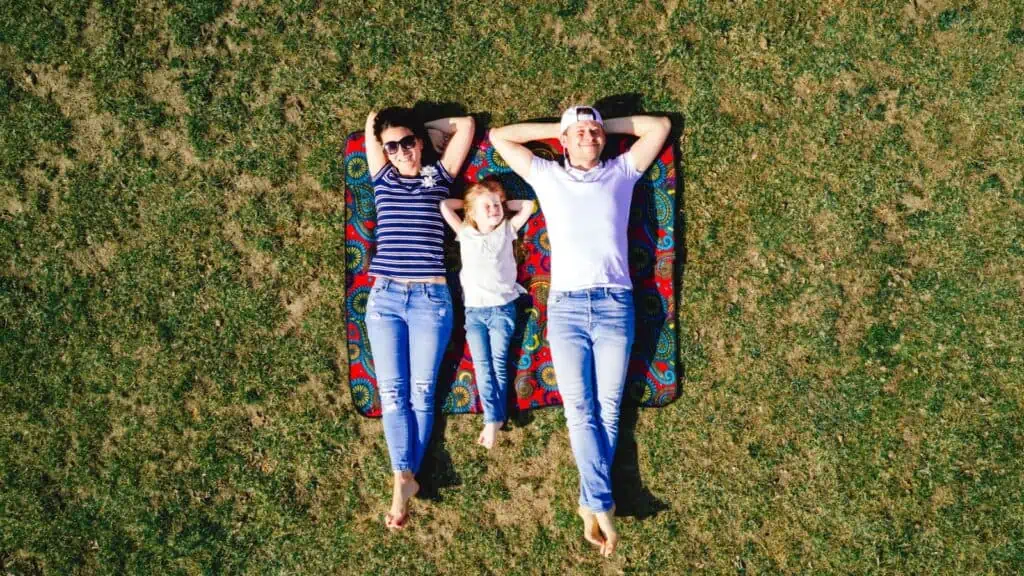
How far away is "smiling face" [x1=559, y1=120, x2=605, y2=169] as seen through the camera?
4.87 meters

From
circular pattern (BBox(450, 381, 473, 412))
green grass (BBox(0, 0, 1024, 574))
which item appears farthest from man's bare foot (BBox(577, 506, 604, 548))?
circular pattern (BBox(450, 381, 473, 412))

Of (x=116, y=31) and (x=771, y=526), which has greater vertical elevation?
(x=116, y=31)

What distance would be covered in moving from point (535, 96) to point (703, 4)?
5.52 feet

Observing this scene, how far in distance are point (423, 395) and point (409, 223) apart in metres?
1.42

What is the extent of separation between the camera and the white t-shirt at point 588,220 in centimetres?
490

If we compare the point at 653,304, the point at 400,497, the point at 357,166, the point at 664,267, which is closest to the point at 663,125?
the point at 664,267

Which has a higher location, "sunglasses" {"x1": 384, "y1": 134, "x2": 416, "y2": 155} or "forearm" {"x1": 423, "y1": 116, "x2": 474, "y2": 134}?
"forearm" {"x1": 423, "y1": 116, "x2": 474, "y2": 134}

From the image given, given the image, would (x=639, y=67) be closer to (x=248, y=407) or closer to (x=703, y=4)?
(x=703, y=4)

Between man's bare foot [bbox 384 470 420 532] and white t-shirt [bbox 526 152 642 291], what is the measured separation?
201 centimetres

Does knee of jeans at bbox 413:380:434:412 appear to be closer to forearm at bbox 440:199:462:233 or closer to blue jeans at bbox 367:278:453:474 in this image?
blue jeans at bbox 367:278:453:474

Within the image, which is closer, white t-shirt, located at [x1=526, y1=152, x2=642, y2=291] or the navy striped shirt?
white t-shirt, located at [x1=526, y1=152, x2=642, y2=291]

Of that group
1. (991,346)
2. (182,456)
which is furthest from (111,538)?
(991,346)

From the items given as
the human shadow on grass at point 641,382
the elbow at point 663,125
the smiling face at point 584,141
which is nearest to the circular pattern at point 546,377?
the human shadow on grass at point 641,382

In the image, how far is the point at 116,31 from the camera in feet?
18.1
